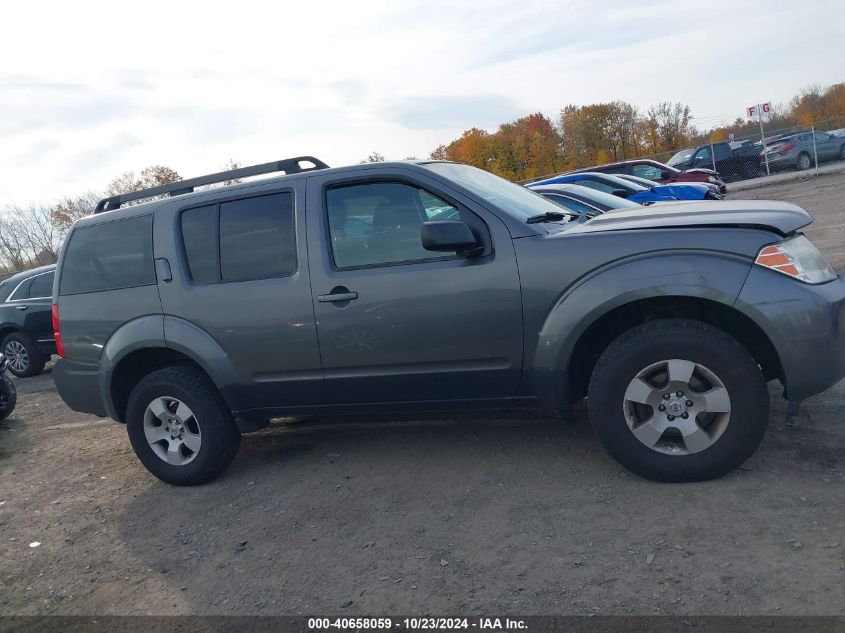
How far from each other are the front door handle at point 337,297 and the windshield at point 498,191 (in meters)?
0.91

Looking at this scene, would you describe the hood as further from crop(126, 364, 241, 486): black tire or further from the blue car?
the blue car

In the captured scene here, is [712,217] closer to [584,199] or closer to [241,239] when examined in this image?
[241,239]

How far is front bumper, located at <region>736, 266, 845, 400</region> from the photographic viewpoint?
3.49m

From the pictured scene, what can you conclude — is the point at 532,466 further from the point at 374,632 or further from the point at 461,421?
the point at 374,632

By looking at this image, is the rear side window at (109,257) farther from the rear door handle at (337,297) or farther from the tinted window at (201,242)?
the rear door handle at (337,297)

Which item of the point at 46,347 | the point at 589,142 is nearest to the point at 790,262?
the point at 46,347

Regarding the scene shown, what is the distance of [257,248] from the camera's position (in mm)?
4582

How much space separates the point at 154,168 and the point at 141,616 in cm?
3757

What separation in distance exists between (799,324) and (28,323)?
1061 centimetres

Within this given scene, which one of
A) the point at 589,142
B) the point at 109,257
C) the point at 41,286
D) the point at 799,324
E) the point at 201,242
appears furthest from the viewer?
the point at 589,142

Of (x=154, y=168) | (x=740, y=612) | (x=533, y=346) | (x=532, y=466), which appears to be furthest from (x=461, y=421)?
(x=154, y=168)

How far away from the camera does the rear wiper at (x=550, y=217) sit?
4148mm

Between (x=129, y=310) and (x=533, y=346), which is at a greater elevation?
(x=129, y=310)

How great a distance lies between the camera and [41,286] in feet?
36.2
